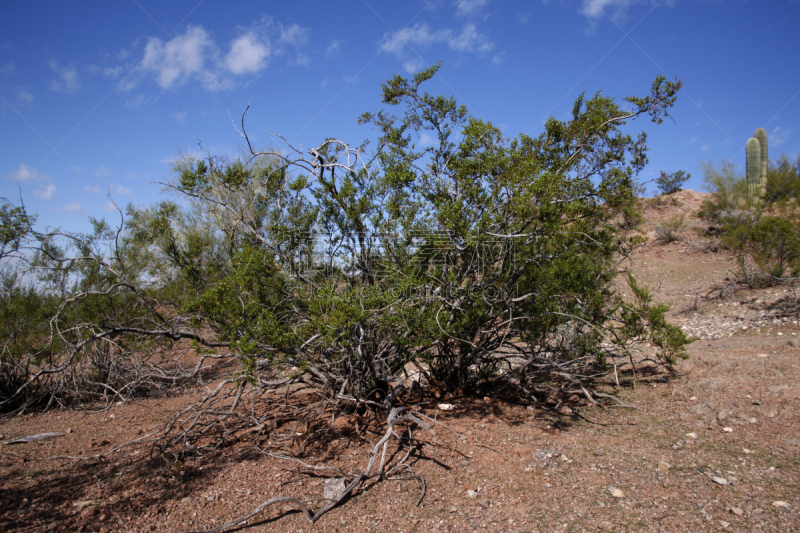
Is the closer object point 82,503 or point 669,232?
point 82,503

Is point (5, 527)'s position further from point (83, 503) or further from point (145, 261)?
point (145, 261)

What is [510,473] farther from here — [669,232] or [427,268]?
[669,232]

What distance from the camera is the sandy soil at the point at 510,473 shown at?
277 cm

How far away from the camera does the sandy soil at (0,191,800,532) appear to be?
9.10 ft

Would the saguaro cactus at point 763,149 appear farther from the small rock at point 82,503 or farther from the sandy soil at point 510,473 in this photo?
the small rock at point 82,503

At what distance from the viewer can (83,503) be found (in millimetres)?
3119

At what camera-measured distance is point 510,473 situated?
3367 millimetres

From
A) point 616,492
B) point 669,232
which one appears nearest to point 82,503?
point 616,492

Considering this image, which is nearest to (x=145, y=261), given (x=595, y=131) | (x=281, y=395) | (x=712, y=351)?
(x=281, y=395)

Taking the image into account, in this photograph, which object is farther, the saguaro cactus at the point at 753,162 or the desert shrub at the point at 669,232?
the saguaro cactus at the point at 753,162

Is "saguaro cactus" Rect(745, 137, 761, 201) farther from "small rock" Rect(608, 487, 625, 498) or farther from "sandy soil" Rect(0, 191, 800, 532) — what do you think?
"small rock" Rect(608, 487, 625, 498)

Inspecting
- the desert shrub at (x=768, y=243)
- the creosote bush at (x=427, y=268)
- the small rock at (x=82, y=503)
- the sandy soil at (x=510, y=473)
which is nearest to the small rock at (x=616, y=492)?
the sandy soil at (x=510, y=473)

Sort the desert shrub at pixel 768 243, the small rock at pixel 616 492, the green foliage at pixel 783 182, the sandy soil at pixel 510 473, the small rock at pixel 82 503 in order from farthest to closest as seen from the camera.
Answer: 1. the green foliage at pixel 783 182
2. the desert shrub at pixel 768 243
3. the small rock at pixel 82 503
4. the small rock at pixel 616 492
5. the sandy soil at pixel 510 473

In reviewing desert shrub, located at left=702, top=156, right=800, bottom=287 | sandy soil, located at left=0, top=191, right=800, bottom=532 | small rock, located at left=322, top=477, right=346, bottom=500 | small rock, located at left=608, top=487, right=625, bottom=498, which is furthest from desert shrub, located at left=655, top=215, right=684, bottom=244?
small rock, located at left=322, top=477, right=346, bottom=500
